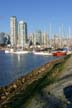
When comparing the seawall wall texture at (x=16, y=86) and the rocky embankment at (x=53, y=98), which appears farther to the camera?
the seawall wall texture at (x=16, y=86)

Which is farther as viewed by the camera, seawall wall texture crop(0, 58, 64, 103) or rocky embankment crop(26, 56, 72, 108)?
seawall wall texture crop(0, 58, 64, 103)

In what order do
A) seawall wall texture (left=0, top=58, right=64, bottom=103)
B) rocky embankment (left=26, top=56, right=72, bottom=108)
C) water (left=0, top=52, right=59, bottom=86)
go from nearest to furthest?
rocky embankment (left=26, top=56, right=72, bottom=108)
seawall wall texture (left=0, top=58, right=64, bottom=103)
water (left=0, top=52, right=59, bottom=86)

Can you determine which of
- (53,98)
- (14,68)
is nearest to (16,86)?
(53,98)

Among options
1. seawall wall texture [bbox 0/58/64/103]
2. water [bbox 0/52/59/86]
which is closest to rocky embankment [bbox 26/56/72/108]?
seawall wall texture [bbox 0/58/64/103]

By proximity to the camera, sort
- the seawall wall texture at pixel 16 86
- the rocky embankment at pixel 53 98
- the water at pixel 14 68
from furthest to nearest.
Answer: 1. the water at pixel 14 68
2. the seawall wall texture at pixel 16 86
3. the rocky embankment at pixel 53 98

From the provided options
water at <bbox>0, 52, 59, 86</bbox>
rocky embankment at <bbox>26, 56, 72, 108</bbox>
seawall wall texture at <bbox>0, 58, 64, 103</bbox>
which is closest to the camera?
rocky embankment at <bbox>26, 56, 72, 108</bbox>

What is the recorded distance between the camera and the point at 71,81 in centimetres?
1206

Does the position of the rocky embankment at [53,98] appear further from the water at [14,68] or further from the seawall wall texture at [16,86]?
the water at [14,68]

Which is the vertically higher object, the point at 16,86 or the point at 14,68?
the point at 16,86

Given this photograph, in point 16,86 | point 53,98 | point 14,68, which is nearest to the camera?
point 53,98

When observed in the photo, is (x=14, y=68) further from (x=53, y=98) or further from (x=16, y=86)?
(x=53, y=98)

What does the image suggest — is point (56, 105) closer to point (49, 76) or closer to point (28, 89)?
point (28, 89)

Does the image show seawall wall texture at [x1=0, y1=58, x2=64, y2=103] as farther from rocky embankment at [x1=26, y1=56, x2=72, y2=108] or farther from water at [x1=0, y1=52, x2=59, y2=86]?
water at [x1=0, y1=52, x2=59, y2=86]

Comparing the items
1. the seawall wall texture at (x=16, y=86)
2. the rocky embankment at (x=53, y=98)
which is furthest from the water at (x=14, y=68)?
the rocky embankment at (x=53, y=98)
